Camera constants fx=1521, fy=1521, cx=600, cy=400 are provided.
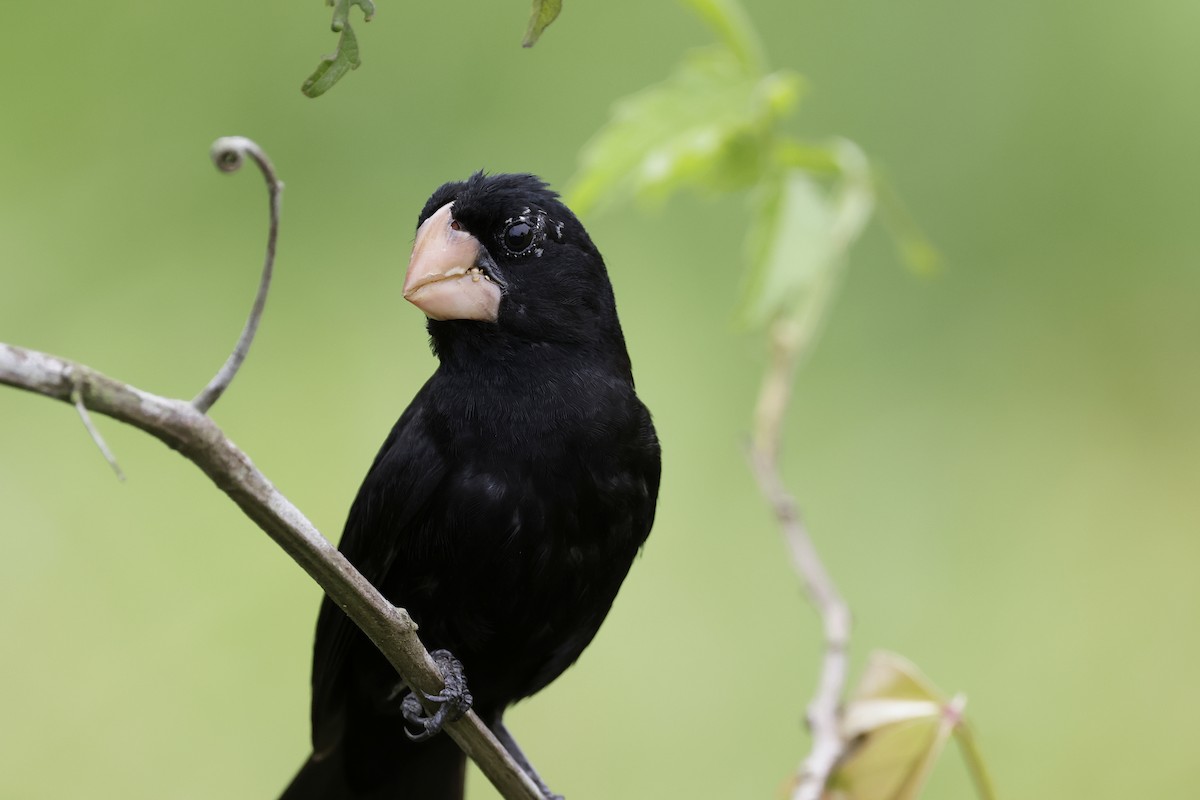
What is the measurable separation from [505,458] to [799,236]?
621 mm

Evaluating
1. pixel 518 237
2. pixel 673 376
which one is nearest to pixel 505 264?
pixel 518 237

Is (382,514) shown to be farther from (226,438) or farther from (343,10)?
(343,10)

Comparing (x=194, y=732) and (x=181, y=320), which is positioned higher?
(x=181, y=320)

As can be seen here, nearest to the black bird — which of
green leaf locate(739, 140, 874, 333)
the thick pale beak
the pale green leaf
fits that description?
the thick pale beak

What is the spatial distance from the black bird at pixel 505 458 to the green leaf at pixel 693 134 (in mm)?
238

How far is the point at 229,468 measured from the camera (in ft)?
4.52

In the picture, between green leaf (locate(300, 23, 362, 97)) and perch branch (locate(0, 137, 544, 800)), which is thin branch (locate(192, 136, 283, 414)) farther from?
green leaf (locate(300, 23, 362, 97))

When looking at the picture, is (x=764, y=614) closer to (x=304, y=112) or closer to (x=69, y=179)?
(x=304, y=112)

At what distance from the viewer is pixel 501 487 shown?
2555 mm

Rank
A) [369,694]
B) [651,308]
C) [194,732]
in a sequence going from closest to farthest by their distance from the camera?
[369,694] < [194,732] < [651,308]

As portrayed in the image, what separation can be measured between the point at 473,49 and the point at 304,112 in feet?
2.30

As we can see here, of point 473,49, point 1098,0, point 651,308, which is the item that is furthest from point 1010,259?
point 473,49

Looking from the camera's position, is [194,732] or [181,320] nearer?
[194,732]

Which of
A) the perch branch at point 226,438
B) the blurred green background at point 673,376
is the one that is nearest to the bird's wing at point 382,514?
the perch branch at point 226,438
